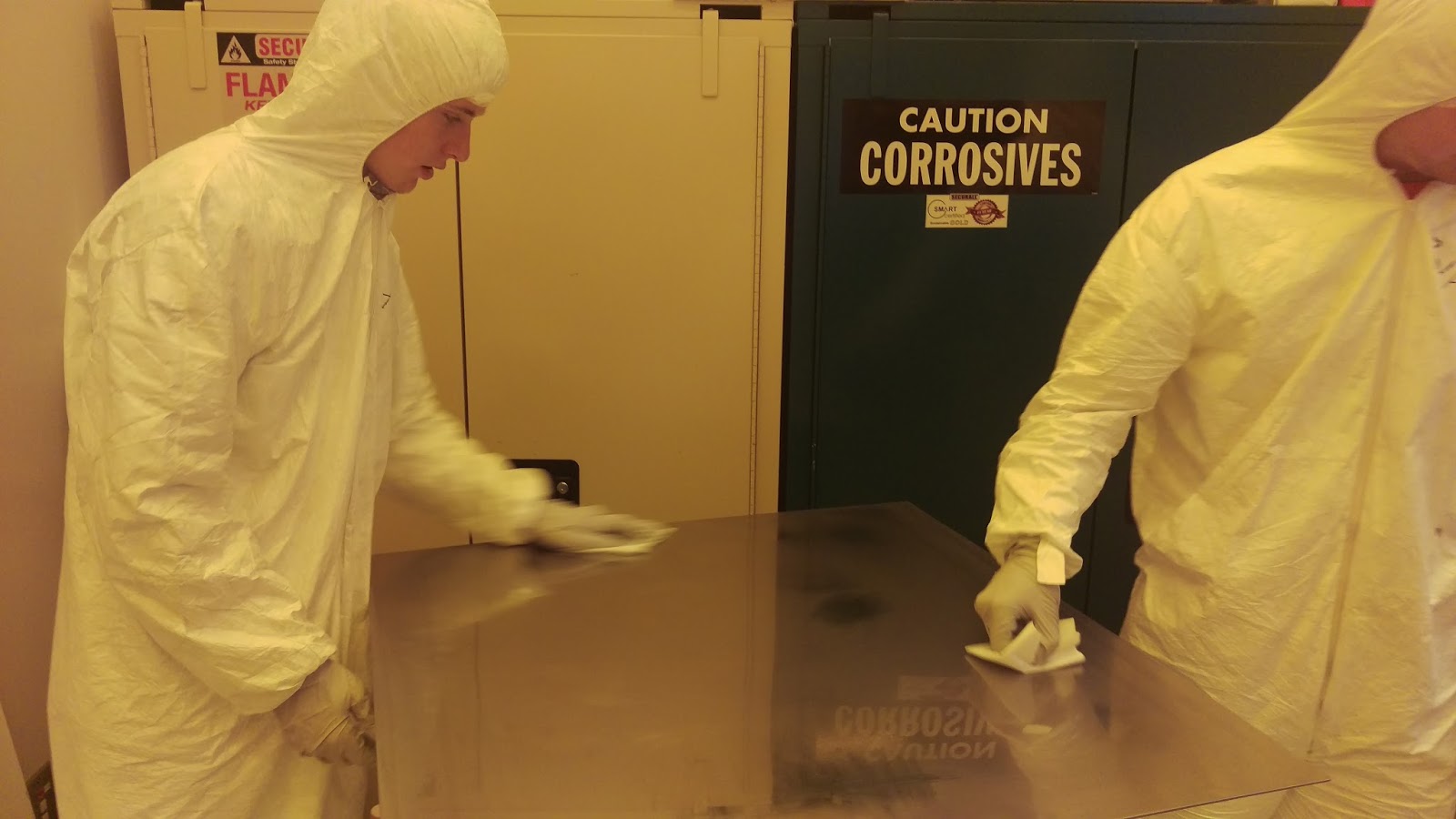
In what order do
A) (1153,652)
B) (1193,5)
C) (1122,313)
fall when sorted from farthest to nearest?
(1193,5)
(1153,652)
(1122,313)

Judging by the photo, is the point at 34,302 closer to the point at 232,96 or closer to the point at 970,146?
the point at 232,96

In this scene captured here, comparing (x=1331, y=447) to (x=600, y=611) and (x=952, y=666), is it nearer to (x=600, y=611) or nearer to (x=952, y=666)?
(x=952, y=666)

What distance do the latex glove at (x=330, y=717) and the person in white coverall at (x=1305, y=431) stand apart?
2.17ft

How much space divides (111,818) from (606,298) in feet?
3.26

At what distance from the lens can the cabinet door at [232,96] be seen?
1562mm

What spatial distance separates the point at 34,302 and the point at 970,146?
4.63 ft

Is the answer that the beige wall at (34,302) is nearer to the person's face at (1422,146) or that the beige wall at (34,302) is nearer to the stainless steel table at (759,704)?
the stainless steel table at (759,704)

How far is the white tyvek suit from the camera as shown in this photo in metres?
0.91

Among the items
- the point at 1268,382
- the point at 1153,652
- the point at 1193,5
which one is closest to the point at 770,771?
the point at 1153,652

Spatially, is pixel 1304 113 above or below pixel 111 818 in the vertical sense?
above

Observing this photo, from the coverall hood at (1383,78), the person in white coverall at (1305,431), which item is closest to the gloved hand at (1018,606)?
the person in white coverall at (1305,431)

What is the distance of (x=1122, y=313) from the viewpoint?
3.65 ft

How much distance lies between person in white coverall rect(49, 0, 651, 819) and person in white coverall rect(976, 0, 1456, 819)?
2.35 ft

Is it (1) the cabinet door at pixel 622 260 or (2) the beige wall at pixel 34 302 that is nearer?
(2) the beige wall at pixel 34 302
